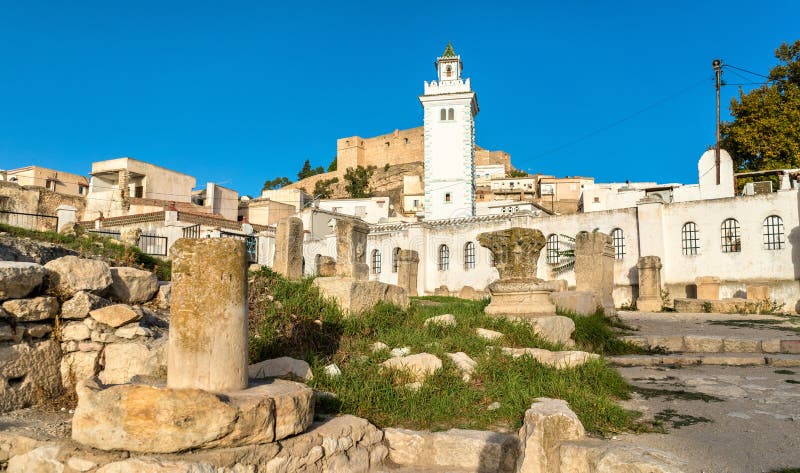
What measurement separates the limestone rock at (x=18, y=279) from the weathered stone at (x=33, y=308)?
83mm

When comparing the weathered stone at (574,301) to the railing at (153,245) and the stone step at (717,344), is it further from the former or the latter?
the railing at (153,245)

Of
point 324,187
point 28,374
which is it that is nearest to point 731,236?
point 28,374

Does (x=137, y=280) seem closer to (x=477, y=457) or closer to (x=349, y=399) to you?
(x=349, y=399)

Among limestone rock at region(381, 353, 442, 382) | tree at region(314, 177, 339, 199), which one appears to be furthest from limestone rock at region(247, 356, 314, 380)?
tree at region(314, 177, 339, 199)

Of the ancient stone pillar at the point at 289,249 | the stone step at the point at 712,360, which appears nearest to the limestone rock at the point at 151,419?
the stone step at the point at 712,360

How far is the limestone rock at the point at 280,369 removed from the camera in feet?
18.2

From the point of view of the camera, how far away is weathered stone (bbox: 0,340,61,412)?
4.91 m

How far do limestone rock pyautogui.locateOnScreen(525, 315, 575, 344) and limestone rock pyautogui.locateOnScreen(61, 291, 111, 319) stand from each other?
5844mm

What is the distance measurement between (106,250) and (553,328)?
7.90 metres

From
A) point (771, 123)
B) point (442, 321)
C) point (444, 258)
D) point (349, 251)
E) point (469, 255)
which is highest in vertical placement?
point (771, 123)

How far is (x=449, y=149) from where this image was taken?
37344mm

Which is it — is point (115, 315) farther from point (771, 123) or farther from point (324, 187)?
point (324, 187)

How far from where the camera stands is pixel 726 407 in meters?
5.61

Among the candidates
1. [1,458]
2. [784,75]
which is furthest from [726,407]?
[784,75]
